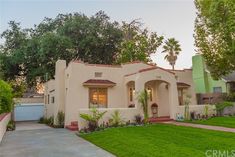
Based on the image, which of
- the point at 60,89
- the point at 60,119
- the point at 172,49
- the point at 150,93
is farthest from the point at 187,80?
the point at 60,119

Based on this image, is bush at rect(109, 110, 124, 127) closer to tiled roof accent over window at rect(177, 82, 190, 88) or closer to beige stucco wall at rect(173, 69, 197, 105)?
tiled roof accent over window at rect(177, 82, 190, 88)

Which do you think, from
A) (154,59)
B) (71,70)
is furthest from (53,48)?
(154,59)

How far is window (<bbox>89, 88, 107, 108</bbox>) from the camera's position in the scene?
805 inches

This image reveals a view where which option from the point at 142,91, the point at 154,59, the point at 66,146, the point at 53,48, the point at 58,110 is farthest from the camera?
the point at 154,59

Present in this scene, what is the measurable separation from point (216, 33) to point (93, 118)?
644 inches

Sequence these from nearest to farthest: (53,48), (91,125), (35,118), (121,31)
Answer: (91,125)
(53,48)
(35,118)
(121,31)

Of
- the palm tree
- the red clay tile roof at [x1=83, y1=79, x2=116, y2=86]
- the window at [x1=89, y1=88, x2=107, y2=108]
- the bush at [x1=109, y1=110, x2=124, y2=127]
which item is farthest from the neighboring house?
the bush at [x1=109, y1=110, x2=124, y2=127]

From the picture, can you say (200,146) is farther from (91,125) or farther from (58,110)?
(58,110)

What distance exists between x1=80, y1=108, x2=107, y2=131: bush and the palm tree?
795 inches

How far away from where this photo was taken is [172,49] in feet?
115

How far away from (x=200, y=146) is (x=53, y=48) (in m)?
25.6

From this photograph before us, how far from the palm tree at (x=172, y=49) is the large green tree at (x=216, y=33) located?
728cm

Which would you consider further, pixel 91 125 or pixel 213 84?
pixel 213 84

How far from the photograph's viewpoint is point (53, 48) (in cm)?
3117
